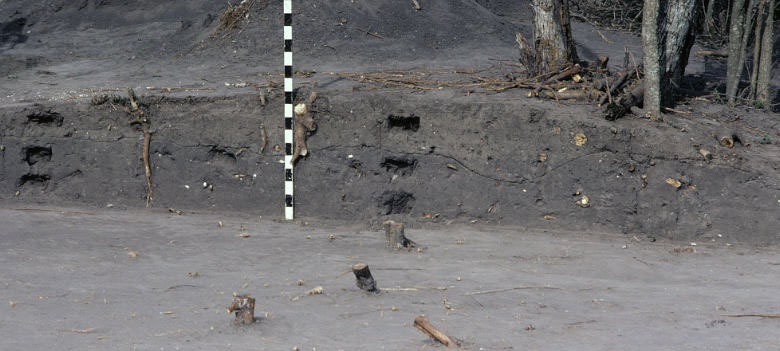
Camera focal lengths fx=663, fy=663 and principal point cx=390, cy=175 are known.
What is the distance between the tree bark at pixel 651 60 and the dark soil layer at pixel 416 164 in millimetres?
282

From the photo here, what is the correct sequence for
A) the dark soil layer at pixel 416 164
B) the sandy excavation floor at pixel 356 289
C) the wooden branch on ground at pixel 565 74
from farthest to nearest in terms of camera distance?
the wooden branch on ground at pixel 565 74 < the dark soil layer at pixel 416 164 < the sandy excavation floor at pixel 356 289

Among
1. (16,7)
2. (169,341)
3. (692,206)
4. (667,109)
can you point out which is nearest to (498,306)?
(169,341)

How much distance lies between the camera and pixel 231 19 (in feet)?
35.7

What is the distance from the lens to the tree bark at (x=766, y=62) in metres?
7.94

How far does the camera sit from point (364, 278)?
4379mm

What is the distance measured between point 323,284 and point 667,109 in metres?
4.52

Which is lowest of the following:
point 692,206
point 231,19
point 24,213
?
point 24,213

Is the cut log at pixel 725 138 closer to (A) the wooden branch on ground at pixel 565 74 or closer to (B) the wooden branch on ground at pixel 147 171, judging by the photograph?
(A) the wooden branch on ground at pixel 565 74

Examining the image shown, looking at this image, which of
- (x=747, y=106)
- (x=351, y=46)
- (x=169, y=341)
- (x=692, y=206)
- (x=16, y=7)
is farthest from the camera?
(x=16, y=7)

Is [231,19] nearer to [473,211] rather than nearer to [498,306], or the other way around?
[473,211]

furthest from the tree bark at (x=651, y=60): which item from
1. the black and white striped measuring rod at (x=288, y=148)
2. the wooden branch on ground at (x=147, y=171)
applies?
the wooden branch on ground at (x=147, y=171)

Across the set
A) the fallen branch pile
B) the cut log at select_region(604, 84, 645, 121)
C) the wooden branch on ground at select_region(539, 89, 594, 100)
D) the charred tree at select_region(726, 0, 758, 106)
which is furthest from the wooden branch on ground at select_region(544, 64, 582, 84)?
the charred tree at select_region(726, 0, 758, 106)

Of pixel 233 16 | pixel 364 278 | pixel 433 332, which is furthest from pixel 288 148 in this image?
pixel 233 16

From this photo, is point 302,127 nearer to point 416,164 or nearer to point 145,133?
point 416,164
